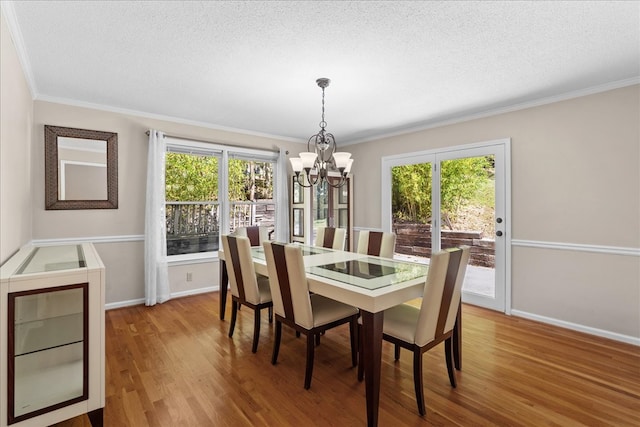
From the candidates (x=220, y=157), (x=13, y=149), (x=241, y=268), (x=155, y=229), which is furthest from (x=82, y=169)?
(x=241, y=268)

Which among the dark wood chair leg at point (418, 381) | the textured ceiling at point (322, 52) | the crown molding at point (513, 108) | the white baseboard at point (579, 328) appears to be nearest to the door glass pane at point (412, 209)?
the crown molding at point (513, 108)

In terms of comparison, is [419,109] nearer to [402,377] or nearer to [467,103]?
[467,103]

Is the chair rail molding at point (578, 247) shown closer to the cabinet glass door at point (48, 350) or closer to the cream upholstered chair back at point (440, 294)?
the cream upholstered chair back at point (440, 294)

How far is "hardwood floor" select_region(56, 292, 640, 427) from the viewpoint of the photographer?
1.91 metres

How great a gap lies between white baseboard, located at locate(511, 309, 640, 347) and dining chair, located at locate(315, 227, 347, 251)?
82.5 inches

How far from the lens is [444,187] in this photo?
4.23 meters

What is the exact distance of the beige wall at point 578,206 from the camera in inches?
114

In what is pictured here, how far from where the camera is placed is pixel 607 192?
3.01 metres

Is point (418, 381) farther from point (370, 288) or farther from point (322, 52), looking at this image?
point (322, 52)

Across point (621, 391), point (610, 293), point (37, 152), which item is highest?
point (37, 152)

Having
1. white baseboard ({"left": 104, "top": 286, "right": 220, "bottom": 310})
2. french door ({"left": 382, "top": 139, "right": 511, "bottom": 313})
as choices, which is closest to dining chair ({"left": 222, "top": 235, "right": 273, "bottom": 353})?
white baseboard ({"left": 104, "top": 286, "right": 220, "bottom": 310})

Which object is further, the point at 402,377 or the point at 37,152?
the point at 37,152

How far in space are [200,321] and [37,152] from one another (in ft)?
8.06

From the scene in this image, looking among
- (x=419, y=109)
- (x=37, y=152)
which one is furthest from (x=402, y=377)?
(x=37, y=152)
